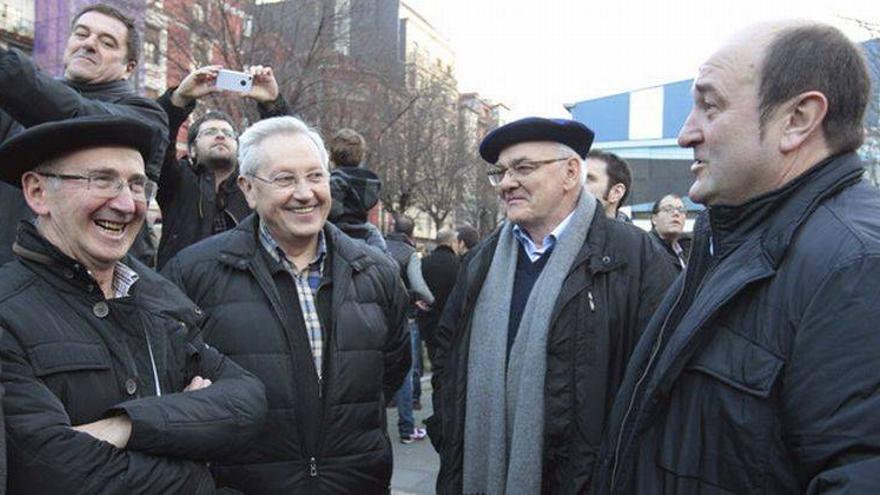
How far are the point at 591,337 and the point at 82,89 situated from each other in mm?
2404

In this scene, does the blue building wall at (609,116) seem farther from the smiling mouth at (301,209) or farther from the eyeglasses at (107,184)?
the eyeglasses at (107,184)

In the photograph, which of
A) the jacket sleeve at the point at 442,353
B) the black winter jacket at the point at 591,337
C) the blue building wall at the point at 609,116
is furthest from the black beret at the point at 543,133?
the blue building wall at the point at 609,116

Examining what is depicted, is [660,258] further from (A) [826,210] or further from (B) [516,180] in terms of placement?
(A) [826,210]

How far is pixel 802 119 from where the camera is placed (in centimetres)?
163

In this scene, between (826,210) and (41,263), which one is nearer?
(826,210)

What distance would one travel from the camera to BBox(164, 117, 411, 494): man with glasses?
2684mm

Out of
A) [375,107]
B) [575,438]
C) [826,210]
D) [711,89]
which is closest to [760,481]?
[826,210]

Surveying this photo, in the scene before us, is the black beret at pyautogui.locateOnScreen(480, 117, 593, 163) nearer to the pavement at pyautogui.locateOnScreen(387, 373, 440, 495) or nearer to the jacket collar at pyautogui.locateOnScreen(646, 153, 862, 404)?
the jacket collar at pyautogui.locateOnScreen(646, 153, 862, 404)

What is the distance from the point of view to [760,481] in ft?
4.98

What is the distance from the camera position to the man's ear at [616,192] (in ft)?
17.6

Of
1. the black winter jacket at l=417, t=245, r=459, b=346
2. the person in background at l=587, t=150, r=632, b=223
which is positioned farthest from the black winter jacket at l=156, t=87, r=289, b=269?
the black winter jacket at l=417, t=245, r=459, b=346

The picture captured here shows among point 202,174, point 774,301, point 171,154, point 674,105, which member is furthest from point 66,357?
point 674,105

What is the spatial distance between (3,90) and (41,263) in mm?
863

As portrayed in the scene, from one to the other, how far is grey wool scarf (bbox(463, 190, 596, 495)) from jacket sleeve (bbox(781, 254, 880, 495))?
4.27ft
